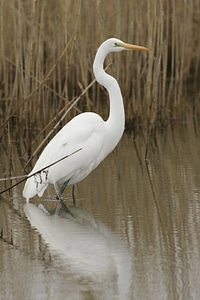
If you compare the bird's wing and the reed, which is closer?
the bird's wing

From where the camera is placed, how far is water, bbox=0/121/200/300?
3.76 meters

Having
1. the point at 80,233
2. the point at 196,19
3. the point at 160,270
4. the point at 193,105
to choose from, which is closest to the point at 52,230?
the point at 80,233

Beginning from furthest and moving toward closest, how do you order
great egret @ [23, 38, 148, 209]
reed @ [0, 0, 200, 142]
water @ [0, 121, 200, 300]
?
reed @ [0, 0, 200, 142] → great egret @ [23, 38, 148, 209] → water @ [0, 121, 200, 300]

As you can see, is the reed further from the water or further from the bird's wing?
→ the bird's wing

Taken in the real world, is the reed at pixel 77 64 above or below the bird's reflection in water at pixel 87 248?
above

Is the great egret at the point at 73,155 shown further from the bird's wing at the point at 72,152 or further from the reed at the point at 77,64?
the reed at the point at 77,64

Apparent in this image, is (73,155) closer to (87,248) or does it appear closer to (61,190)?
(61,190)

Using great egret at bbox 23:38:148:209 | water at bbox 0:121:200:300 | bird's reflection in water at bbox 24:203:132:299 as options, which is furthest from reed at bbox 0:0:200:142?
bird's reflection in water at bbox 24:203:132:299

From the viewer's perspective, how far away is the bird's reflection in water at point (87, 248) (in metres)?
3.83

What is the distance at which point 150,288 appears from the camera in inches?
145

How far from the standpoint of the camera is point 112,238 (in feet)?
15.3

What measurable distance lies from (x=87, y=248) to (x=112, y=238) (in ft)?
0.77

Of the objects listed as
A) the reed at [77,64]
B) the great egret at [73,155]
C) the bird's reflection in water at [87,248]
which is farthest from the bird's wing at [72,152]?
the reed at [77,64]

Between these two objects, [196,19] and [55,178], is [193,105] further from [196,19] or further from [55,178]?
[55,178]
